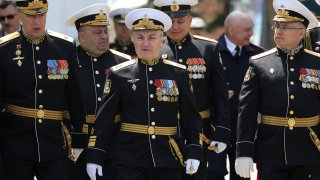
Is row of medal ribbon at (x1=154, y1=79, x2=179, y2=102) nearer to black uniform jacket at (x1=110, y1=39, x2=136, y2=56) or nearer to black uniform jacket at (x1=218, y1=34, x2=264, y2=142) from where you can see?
black uniform jacket at (x1=218, y1=34, x2=264, y2=142)

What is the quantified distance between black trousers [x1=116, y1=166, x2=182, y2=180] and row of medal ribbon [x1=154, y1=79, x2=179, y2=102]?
0.59 meters

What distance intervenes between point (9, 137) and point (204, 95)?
210 cm

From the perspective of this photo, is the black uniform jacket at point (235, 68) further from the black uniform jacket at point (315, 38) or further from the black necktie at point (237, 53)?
the black uniform jacket at point (315, 38)

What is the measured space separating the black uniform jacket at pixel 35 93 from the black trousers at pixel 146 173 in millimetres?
801

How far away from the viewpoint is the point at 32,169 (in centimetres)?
994

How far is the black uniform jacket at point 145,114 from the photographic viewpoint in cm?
950

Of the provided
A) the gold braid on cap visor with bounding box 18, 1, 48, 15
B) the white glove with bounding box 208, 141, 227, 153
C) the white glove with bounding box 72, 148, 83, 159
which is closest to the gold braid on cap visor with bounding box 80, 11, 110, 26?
the gold braid on cap visor with bounding box 18, 1, 48, 15

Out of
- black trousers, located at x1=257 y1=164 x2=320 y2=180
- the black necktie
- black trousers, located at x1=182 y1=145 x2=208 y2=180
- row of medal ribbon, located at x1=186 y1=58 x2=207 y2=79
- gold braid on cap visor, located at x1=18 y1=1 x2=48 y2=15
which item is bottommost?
black trousers, located at x1=182 y1=145 x2=208 y2=180

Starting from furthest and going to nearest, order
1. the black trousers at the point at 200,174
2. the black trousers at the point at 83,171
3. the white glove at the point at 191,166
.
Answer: the black trousers at the point at 83,171 → the black trousers at the point at 200,174 → the white glove at the point at 191,166

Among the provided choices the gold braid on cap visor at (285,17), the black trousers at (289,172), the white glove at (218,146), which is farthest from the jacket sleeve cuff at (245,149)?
Answer: the gold braid on cap visor at (285,17)

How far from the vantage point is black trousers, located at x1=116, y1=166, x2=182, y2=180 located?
9422 millimetres

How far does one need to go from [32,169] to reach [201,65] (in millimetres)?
2084

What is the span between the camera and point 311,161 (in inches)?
391

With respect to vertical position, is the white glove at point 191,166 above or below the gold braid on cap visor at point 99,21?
below
